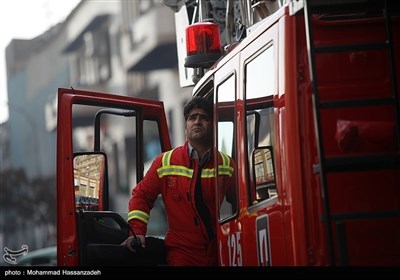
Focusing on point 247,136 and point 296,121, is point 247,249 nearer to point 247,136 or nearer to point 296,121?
point 247,136

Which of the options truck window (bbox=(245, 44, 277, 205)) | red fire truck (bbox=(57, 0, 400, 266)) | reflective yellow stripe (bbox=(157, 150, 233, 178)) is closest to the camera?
red fire truck (bbox=(57, 0, 400, 266))

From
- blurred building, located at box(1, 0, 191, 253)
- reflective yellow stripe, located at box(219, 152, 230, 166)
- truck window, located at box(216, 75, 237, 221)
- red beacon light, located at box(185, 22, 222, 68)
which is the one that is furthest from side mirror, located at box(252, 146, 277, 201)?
blurred building, located at box(1, 0, 191, 253)

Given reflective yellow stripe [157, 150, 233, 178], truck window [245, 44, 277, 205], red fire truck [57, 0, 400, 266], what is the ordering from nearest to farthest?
red fire truck [57, 0, 400, 266]
truck window [245, 44, 277, 205]
reflective yellow stripe [157, 150, 233, 178]

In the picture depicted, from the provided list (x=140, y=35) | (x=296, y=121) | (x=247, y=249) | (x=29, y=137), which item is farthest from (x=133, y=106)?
(x=29, y=137)

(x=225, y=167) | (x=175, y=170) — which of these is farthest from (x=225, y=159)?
(x=175, y=170)

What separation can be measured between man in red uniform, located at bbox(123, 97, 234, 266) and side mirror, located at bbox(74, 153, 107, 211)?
286 mm

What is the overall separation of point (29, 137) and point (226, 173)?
35.0m

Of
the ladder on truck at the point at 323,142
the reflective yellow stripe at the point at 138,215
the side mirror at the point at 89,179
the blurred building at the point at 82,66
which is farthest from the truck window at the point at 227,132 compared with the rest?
the blurred building at the point at 82,66

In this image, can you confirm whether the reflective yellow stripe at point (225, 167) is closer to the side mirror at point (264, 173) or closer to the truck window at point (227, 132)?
the truck window at point (227, 132)

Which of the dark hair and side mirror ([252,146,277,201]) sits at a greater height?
the dark hair

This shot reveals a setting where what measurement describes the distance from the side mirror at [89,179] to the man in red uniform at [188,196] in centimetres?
29

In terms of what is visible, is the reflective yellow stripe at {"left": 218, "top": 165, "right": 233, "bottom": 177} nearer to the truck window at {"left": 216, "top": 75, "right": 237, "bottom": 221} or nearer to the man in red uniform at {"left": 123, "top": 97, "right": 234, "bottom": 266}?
the truck window at {"left": 216, "top": 75, "right": 237, "bottom": 221}

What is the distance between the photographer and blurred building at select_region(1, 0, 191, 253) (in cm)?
3494

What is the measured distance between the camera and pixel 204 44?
6.90m
